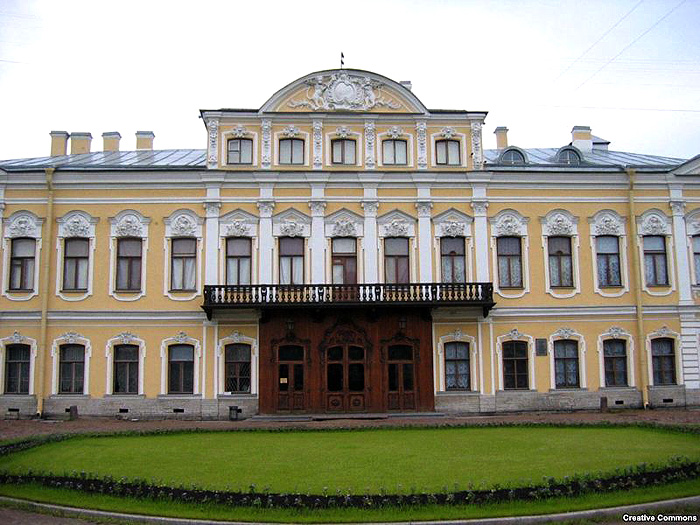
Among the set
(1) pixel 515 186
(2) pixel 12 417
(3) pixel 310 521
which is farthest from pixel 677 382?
(2) pixel 12 417

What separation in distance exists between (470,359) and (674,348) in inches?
325

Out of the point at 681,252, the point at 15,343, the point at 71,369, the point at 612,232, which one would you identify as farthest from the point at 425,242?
the point at 15,343

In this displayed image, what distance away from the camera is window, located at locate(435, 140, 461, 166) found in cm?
2747

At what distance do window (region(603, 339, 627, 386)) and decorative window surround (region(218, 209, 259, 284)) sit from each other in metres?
14.1

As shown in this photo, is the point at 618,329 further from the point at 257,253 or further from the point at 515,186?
the point at 257,253

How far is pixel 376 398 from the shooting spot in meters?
25.8

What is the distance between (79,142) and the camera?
31.5 m

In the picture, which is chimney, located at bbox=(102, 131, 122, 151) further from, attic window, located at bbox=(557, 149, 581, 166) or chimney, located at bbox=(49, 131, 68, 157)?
attic window, located at bbox=(557, 149, 581, 166)

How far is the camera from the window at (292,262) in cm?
2666

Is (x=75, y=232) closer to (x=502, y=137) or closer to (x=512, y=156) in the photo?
(x=512, y=156)

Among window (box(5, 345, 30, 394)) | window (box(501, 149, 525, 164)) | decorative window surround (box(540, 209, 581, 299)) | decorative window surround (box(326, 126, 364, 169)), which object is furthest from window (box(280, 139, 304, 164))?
window (box(5, 345, 30, 394))

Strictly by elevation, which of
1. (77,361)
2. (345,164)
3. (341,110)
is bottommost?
(77,361)

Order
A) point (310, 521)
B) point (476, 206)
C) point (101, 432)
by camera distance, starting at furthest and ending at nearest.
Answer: point (476, 206)
point (101, 432)
point (310, 521)

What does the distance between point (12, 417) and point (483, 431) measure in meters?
17.3
